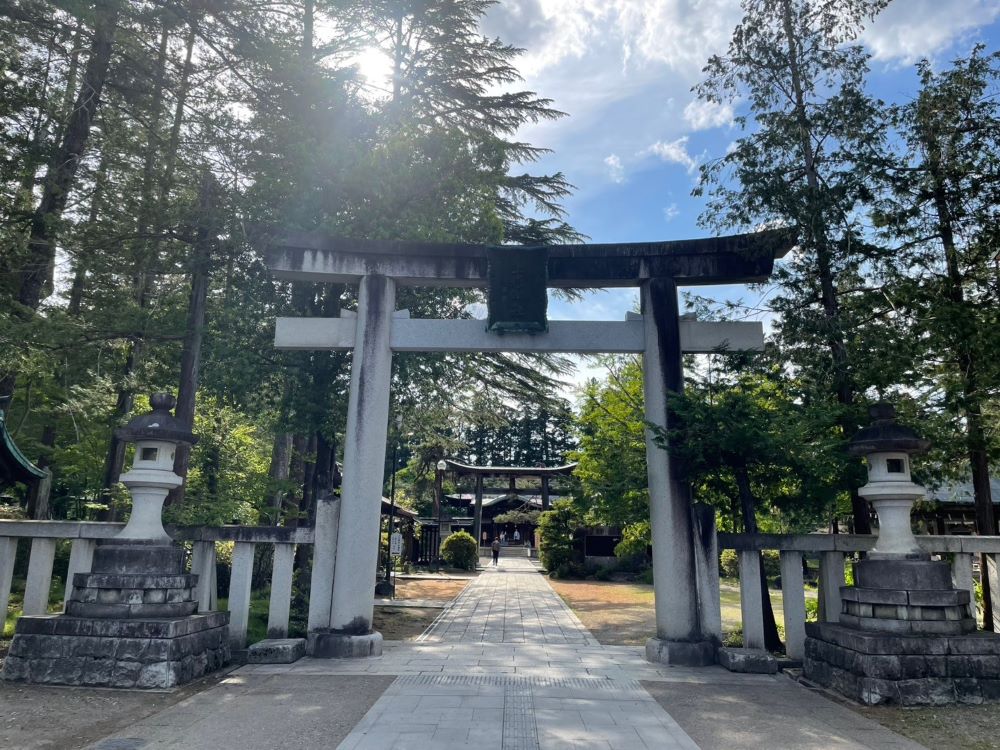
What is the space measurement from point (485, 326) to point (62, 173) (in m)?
8.00

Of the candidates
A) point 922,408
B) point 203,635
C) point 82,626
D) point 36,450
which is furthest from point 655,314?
point 36,450

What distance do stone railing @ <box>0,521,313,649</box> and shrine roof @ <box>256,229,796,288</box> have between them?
3686 mm

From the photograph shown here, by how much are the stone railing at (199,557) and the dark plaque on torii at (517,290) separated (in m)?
3.97

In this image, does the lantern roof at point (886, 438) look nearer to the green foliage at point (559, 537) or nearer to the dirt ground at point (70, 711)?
the dirt ground at point (70, 711)

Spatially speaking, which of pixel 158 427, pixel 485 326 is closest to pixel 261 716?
pixel 158 427

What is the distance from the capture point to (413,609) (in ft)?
46.1

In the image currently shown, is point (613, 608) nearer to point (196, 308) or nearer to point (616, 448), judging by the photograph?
point (616, 448)

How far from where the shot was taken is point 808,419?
7645mm

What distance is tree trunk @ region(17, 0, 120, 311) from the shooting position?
10.3 metres

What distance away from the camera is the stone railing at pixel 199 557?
25.3ft

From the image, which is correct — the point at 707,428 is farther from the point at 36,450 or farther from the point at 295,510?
the point at 36,450

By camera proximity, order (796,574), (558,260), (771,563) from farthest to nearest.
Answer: (771,563)
(558,260)
(796,574)

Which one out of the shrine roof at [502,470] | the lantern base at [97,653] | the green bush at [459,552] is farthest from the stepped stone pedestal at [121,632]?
the shrine roof at [502,470]

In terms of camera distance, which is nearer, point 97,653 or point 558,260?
point 97,653
